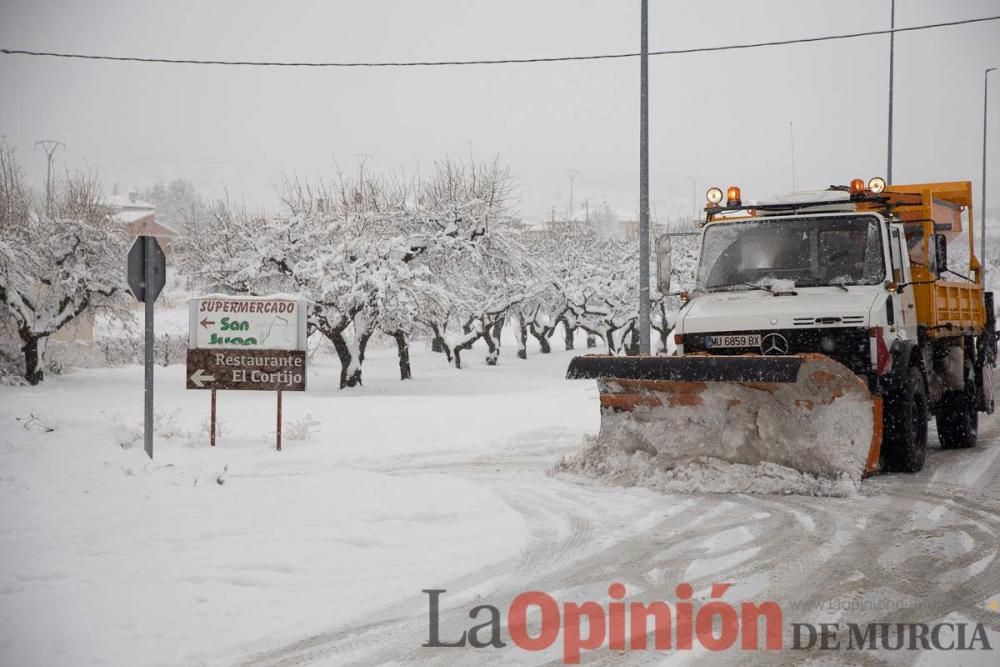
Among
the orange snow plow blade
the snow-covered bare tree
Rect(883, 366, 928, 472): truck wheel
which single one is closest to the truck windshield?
Rect(883, 366, 928, 472): truck wheel

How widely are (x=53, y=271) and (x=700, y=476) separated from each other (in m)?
23.0

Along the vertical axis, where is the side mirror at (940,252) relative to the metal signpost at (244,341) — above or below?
above

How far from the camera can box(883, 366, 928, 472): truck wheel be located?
830 cm

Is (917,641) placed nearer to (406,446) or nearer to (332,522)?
(332,522)

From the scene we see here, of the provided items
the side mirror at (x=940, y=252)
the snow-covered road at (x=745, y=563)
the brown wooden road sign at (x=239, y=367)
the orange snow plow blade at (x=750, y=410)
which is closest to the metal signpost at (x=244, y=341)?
the brown wooden road sign at (x=239, y=367)

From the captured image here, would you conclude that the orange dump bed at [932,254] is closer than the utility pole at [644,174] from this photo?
→ Yes

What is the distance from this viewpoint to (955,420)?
1052 cm

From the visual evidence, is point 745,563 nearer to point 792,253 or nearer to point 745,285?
point 745,285

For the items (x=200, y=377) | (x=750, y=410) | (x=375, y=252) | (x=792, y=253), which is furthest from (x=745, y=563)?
→ (x=375, y=252)

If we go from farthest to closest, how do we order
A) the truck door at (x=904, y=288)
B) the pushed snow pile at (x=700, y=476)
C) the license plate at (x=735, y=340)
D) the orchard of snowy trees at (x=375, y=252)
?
the orchard of snowy trees at (x=375, y=252)
the truck door at (x=904, y=288)
the license plate at (x=735, y=340)
the pushed snow pile at (x=700, y=476)

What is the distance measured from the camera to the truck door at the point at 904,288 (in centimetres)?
828

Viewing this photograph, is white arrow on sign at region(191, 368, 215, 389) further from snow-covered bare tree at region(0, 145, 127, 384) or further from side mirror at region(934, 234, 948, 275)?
snow-covered bare tree at region(0, 145, 127, 384)

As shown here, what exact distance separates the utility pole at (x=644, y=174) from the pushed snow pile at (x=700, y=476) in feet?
17.3

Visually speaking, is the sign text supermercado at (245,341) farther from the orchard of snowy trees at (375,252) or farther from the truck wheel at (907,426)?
the orchard of snowy trees at (375,252)
